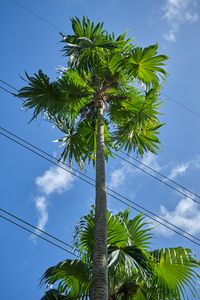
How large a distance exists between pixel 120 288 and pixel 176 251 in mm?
1218

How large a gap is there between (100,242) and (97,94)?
4678mm

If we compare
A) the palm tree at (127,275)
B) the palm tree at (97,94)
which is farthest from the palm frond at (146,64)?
the palm tree at (127,275)

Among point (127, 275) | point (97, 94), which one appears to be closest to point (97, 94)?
point (97, 94)

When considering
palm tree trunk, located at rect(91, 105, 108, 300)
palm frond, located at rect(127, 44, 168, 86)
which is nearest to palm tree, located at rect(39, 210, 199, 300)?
palm tree trunk, located at rect(91, 105, 108, 300)

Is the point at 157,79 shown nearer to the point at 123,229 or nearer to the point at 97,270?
the point at 123,229

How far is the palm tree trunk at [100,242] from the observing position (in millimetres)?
6586

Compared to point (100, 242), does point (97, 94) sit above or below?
above

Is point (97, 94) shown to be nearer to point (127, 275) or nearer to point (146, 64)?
point (146, 64)

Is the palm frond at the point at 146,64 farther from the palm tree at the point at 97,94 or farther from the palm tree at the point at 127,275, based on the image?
the palm tree at the point at 127,275

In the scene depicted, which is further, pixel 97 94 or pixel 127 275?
pixel 97 94

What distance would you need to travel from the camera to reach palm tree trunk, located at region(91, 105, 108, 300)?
6.59 meters

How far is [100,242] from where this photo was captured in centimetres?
741

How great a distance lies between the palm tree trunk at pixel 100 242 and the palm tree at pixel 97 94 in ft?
5.88

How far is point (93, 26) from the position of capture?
464 inches
